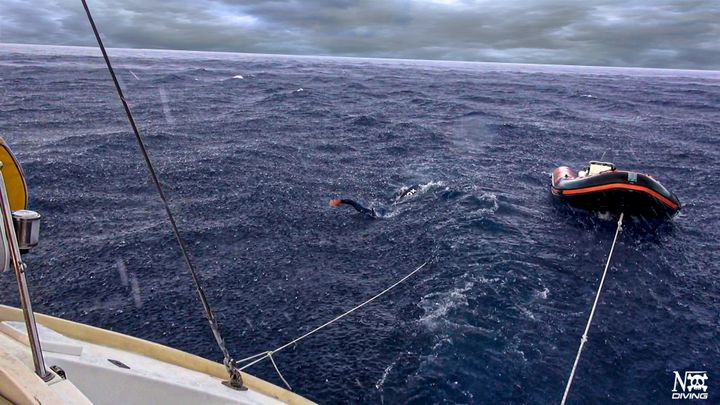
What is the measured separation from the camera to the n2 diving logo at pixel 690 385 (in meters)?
8.88

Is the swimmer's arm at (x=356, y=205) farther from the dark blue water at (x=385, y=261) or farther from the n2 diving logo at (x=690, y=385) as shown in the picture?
the n2 diving logo at (x=690, y=385)

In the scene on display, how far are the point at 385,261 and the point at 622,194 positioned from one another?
9.66 metres

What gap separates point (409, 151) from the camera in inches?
1155

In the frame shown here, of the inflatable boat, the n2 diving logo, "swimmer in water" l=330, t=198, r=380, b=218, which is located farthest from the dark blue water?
the inflatable boat

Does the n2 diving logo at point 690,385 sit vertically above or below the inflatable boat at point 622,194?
below

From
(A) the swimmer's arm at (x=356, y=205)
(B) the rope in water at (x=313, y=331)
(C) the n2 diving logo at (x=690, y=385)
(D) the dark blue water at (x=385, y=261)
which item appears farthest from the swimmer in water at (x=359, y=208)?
(C) the n2 diving logo at (x=690, y=385)

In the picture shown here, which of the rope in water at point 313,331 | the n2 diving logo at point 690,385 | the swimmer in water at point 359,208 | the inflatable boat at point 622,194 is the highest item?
the inflatable boat at point 622,194

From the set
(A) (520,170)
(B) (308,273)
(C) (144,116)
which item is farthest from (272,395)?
(C) (144,116)

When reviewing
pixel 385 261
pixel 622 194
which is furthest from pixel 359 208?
pixel 622 194

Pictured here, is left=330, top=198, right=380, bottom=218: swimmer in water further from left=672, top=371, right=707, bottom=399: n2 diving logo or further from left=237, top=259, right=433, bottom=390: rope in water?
left=672, top=371, right=707, bottom=399: n2 diving logo

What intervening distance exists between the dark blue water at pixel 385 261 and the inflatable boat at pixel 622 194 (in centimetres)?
75

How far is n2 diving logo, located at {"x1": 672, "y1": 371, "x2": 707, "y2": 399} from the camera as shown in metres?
8.88

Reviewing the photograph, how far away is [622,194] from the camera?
54.2ft

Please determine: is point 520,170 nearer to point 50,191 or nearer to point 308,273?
point 308,273
